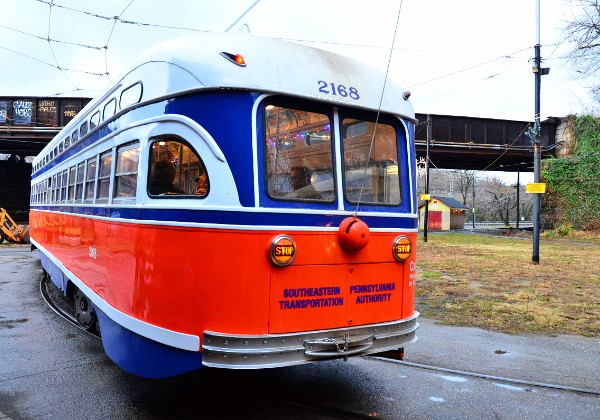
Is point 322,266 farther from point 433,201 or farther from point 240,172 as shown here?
point 433,201

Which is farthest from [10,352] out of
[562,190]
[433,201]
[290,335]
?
[433,201]

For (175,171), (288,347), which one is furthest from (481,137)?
(288,347)

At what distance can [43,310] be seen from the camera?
31.0 feet

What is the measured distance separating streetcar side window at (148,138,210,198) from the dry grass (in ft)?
18.8

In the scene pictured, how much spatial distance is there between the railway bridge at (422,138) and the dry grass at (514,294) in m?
13.1

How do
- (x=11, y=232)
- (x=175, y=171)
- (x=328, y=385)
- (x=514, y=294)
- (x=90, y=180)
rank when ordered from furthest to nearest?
(x=11, y=232) → (x=514, y=294) → (x=90, y=180) → (x=328, y=385) → (x=175, y=171)

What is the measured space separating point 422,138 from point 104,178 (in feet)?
97.5

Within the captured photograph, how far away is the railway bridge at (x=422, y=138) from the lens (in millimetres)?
30812

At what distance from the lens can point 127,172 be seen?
490cm

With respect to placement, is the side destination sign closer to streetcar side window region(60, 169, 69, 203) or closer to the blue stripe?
the blue stripe

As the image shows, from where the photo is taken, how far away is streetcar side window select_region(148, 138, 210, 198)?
415 centimetres

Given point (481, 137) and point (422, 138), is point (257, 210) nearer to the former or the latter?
point (422, 138)

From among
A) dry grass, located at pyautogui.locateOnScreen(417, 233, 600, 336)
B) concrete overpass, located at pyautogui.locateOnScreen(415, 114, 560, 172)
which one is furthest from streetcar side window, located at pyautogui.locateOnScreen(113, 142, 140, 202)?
concrete overpass, located at pyautogui.locateOnScreen(415, 114, 560, 172)

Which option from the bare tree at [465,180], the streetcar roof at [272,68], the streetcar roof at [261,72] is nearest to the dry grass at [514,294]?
the streetcar roof at [261,72]
